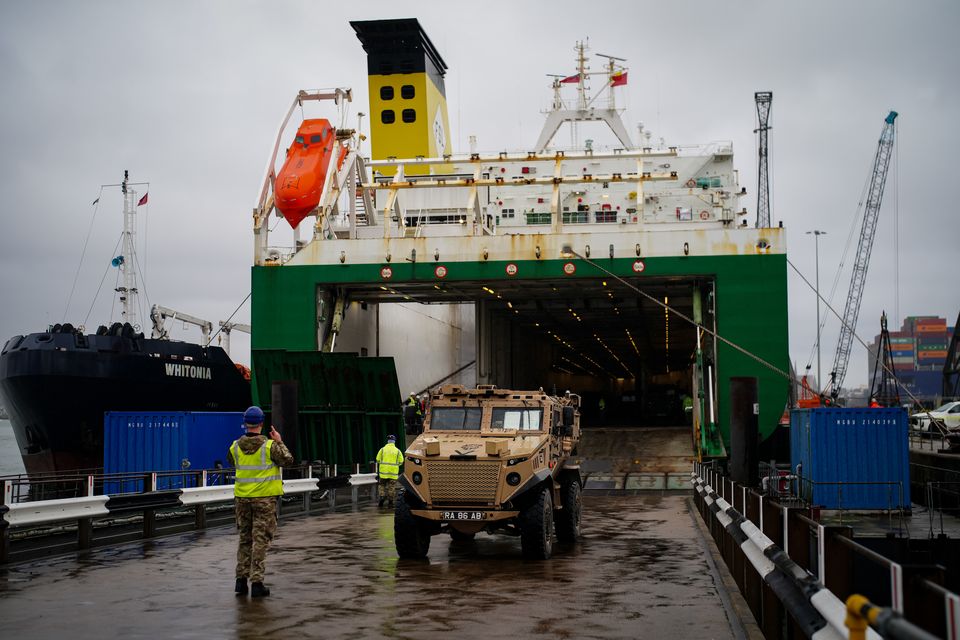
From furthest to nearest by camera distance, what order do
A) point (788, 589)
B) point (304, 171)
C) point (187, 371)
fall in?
point (187, 371) → point (304, 171) → point (788, 589)

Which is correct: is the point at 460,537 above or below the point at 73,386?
below

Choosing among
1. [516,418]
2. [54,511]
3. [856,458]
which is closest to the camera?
[54,511]

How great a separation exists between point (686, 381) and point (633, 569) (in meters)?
62.0

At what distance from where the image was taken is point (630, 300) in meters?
39.9

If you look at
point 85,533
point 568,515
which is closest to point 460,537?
point 568,515

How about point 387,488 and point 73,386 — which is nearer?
point 387,488

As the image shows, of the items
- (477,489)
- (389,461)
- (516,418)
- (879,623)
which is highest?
(516,418)

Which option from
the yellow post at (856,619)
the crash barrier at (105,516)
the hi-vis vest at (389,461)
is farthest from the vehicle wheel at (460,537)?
the yellow post at (856,619)

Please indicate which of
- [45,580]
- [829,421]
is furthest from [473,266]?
[45,580]

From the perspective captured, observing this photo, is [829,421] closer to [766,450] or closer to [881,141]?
[766,450]

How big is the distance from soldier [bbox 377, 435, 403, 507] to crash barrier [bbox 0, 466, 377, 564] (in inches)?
50.3

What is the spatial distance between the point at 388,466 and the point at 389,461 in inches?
6.6

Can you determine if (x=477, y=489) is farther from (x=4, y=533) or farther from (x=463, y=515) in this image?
(x=4, y=533)

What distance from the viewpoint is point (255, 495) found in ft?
36.2
